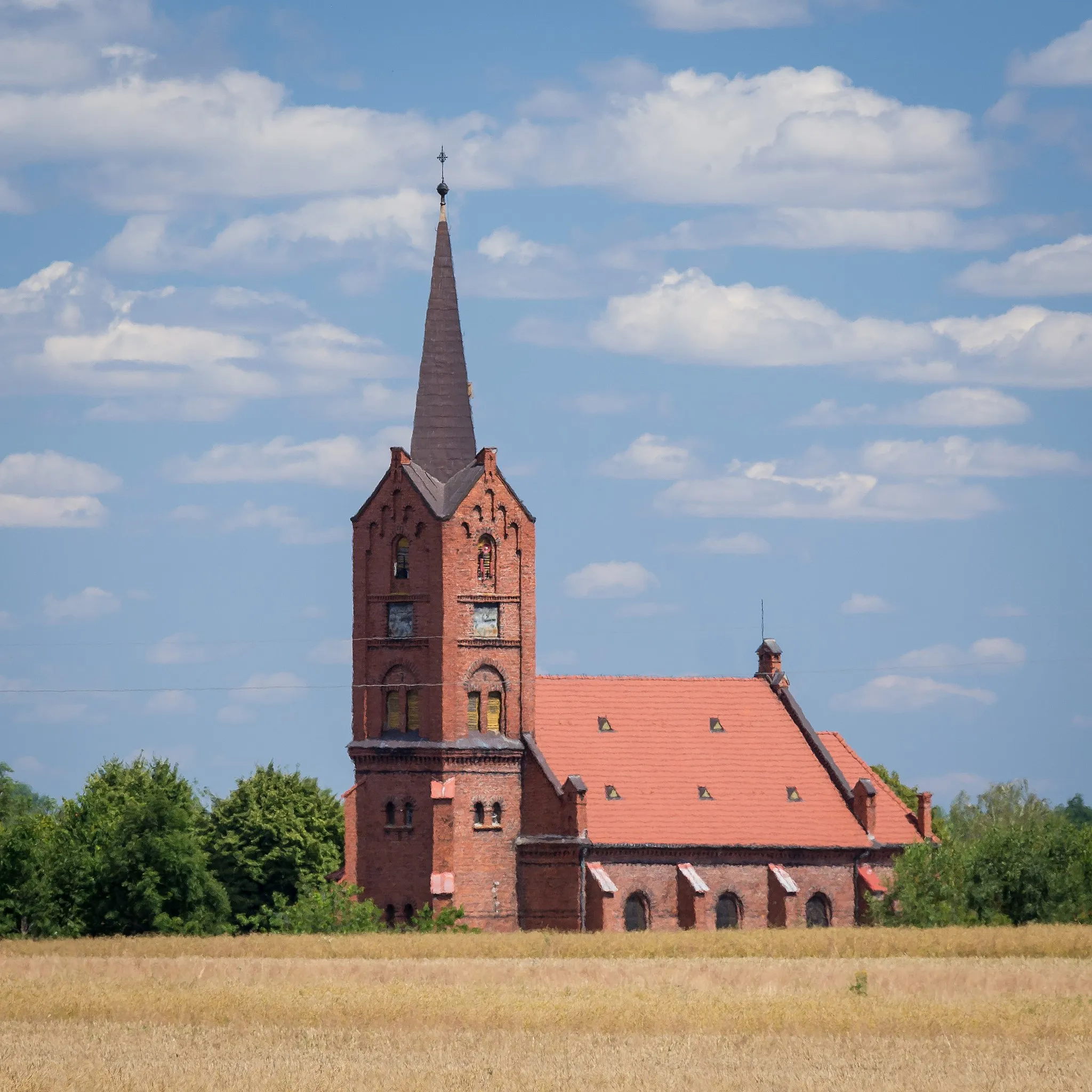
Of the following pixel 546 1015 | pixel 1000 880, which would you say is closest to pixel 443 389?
pixel 1000 880

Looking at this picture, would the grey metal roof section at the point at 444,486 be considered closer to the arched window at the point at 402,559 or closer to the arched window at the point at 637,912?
the arched window at the point at 402,559

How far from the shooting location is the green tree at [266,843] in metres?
95.9

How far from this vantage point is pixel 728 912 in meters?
84.1

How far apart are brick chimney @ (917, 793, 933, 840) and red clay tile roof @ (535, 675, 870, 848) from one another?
341 centimetres

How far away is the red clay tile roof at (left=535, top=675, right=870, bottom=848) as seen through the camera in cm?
8362

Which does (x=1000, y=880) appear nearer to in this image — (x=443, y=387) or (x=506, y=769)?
(x=506, y=769)

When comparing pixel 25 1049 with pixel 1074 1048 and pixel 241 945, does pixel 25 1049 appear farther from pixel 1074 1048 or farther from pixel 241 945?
pixel 241 945

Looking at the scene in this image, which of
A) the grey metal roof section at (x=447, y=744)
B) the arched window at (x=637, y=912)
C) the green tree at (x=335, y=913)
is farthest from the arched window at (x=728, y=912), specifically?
the green tree at (x=335, y=913)

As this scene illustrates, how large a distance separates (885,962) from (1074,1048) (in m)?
20.8

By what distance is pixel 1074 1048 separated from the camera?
144ft

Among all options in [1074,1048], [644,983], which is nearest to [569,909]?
[644,983]

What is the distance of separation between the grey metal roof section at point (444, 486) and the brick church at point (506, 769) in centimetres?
8

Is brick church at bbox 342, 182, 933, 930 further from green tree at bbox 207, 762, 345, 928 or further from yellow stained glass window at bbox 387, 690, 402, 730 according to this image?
green tree at bbox 207, 762, 345, 928

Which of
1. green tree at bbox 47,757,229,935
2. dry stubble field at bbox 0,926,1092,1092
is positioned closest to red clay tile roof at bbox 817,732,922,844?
dry stubble field at bbox 0,926,1092,1092
